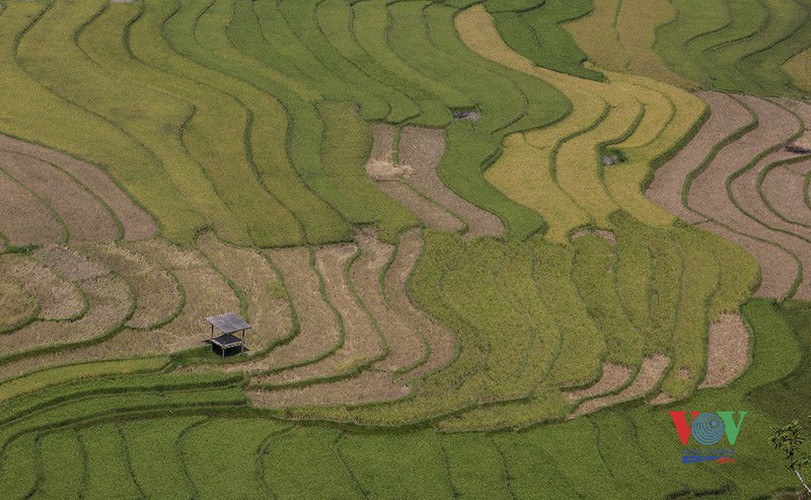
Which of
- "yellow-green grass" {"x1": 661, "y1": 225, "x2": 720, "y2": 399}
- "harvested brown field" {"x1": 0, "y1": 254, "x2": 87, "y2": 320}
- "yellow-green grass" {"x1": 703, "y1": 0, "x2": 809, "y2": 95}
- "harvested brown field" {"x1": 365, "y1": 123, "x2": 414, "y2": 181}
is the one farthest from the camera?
"yellow-green grass" {"x1": 703, "y1": 0, "x2": 809, "y2": 95}

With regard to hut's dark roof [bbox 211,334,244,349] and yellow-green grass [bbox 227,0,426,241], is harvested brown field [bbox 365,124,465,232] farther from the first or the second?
hut's dark roof [bbox 211,334,244,349]

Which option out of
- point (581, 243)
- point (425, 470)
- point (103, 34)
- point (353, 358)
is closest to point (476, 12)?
point (103, 34)

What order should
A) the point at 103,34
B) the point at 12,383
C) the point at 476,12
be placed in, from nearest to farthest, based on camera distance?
1. the point at 12,383
2. the point at 103,34
3. the point at 476,12

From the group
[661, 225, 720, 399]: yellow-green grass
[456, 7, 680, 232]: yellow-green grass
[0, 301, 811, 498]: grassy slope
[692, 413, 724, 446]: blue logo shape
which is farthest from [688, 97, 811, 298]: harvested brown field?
[0, 301, 811, 498]: grassy slope

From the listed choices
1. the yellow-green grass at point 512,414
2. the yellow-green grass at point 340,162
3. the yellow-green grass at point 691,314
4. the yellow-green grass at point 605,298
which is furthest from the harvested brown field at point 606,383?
the yellow-green grass at point 340,162

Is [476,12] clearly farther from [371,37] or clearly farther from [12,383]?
[12,383]

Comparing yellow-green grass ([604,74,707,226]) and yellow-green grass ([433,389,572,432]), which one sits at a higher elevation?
yellow-green grass ([604,74,707,226])

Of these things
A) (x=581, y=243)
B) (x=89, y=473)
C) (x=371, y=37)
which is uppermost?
(x=371, y=37)
